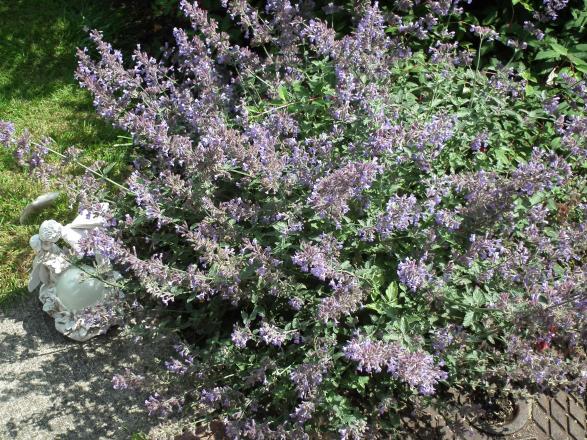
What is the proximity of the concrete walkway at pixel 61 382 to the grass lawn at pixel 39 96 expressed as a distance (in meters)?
0.35

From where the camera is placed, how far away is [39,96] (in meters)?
5.48

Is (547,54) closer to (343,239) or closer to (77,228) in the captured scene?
(343,239)

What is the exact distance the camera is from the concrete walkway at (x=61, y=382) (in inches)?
140

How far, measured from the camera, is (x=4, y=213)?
458cm

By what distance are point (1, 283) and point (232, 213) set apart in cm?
201

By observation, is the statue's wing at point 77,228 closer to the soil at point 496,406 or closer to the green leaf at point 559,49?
the soil at point 496,406

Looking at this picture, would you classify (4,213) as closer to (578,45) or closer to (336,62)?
(336,62)

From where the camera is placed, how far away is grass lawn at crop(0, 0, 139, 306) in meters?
4.44

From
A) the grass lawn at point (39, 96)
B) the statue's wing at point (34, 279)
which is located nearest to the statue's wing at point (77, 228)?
the statue's wing at point (34, 279)

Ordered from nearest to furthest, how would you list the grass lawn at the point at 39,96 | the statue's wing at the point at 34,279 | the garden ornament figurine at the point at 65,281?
1. the garden ornament figurine at the point at 65,281
2. the statue's wing at the point at 34,279
3. the grass lawn at the point at 39,96

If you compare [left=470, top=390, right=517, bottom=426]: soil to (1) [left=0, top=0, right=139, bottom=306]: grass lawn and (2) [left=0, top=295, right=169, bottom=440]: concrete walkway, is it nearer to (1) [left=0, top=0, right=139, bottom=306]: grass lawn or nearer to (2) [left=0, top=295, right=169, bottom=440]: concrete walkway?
(2) [left=0, top=295, right=169, bottom=440]: concrete walkway

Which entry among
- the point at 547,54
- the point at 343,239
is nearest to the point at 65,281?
the point at 343,239

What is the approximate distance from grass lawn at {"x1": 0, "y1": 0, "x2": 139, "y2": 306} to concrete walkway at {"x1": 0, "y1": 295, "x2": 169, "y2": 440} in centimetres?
35

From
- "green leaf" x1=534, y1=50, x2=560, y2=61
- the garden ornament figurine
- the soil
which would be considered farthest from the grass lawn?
"green leaf" x1=534, y1=50, x2=560, y2=61
